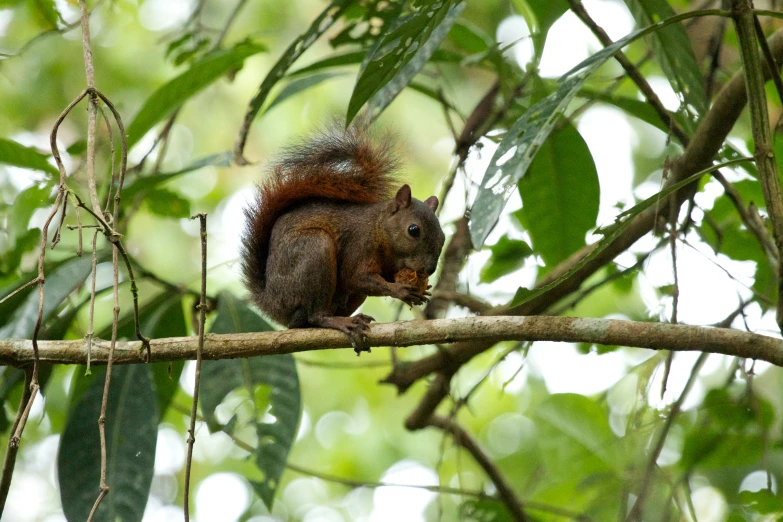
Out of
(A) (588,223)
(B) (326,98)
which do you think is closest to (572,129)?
(A) (588,223)

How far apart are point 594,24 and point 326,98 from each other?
14.2 ft

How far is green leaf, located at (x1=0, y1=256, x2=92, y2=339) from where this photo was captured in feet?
8.72

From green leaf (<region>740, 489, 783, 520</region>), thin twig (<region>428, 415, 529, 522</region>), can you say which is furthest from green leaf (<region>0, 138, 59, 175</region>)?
green leaf (<region>740, 489, 783, 520</region>)

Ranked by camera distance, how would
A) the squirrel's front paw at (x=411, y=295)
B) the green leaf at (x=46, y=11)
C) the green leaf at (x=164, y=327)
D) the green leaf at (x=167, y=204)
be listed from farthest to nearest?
the green leaf at (x=46, y=11) < the green leaf at (x=167, y=204) < the green leaf at (x=164, y=327) < the squirrel's front paw at (x=411, y=295)

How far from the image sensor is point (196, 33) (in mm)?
3857

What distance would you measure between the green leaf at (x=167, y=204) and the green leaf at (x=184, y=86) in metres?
0.27

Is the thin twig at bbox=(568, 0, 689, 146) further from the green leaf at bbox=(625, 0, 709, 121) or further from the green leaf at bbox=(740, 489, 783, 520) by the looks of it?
the green leaf at bbox=(740, 489, 783, 520)

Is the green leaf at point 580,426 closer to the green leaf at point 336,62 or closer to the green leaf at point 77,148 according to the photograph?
the green leaf at point 336,62

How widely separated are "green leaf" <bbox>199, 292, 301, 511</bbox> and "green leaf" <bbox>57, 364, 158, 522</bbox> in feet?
0.89

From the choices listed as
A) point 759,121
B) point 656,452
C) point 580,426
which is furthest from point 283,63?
point 580,426

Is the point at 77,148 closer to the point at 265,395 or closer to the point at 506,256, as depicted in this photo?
the point at 265,395

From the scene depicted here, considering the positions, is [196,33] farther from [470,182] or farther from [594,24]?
[594,24]

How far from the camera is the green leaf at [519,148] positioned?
173 centimetres

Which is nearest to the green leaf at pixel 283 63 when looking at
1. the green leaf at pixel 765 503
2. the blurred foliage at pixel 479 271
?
the blurred foliage at pixel 479 271
